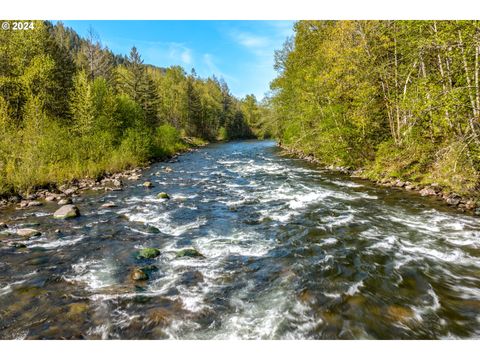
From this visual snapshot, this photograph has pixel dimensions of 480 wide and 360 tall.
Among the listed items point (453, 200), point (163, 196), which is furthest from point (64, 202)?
point (453, 200)

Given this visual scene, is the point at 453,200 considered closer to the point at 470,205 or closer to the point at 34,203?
the point at 470,205

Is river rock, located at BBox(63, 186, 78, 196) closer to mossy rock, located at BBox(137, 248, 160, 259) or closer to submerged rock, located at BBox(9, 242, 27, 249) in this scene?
submerged rock, located at BBox(9, 242, 27, 249)

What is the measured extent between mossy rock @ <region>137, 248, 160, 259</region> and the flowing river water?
196 mm

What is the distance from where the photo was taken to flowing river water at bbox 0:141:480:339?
463 centimetres

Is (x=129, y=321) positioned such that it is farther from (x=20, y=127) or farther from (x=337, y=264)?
(x=20, y=127)

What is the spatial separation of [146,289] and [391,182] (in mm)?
12727

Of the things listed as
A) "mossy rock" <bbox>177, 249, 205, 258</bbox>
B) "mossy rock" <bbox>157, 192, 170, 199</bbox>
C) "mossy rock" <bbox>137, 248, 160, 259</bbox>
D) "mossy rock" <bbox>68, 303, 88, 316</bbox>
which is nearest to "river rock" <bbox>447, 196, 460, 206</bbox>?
"mossy rock" <bbox>177, 249, 205, 258</bbox>

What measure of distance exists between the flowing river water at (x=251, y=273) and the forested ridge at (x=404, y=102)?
2.41 meters

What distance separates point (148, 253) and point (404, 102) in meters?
10.7

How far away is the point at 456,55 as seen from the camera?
31.3 ft

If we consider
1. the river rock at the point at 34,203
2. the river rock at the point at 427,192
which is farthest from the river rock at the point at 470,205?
the river rock at the point at 34,203

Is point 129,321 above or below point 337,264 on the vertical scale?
above

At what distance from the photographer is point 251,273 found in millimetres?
6324
